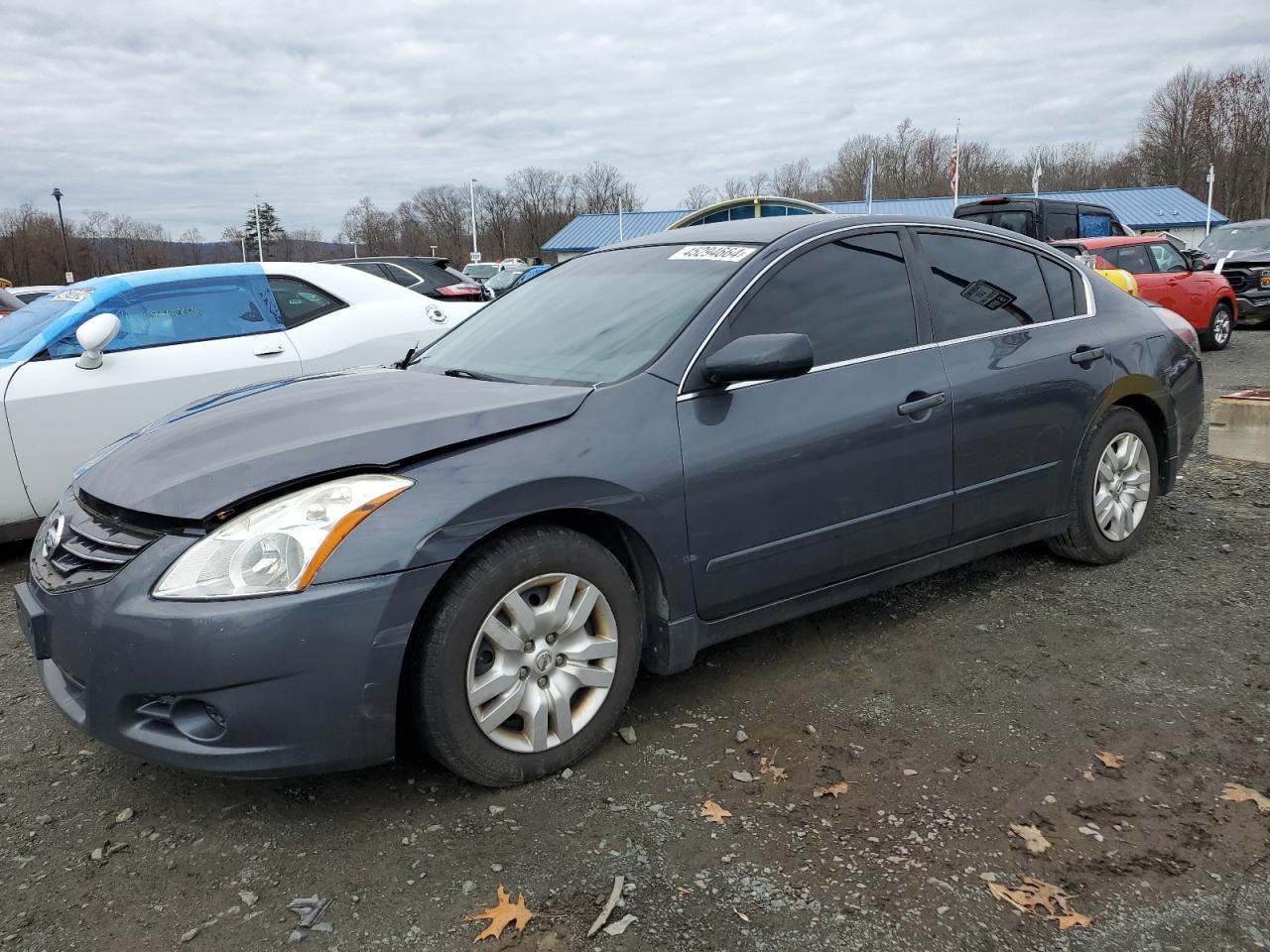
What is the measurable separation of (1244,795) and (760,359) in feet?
6.01

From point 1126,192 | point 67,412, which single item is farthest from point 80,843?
point 1126,192

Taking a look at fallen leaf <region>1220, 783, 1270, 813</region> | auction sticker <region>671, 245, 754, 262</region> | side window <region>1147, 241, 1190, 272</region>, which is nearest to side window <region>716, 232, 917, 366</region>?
auction sticker <region>671, 245, 754, 262</region>

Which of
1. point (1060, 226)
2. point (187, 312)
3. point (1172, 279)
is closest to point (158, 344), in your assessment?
point (187, 312)

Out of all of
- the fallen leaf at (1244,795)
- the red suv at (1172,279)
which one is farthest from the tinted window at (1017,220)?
the fallen leaf at (1244,795)

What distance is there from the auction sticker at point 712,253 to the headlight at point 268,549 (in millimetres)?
1625

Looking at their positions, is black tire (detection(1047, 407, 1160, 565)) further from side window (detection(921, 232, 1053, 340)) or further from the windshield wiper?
the windshield wiper

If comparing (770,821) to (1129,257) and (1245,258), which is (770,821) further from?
(1245,258)

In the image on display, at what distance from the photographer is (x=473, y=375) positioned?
3391mm

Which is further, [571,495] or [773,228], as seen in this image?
[773,228]

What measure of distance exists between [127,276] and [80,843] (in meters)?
3.88

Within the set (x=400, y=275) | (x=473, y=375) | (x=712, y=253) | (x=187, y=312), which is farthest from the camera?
(x=400, y=275)

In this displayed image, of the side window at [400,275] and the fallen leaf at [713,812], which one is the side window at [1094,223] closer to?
the side window at [400,275]

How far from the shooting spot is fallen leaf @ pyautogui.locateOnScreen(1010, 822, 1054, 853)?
95.3 inches

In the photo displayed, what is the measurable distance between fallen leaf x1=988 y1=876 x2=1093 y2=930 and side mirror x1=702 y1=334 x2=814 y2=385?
1.54m
